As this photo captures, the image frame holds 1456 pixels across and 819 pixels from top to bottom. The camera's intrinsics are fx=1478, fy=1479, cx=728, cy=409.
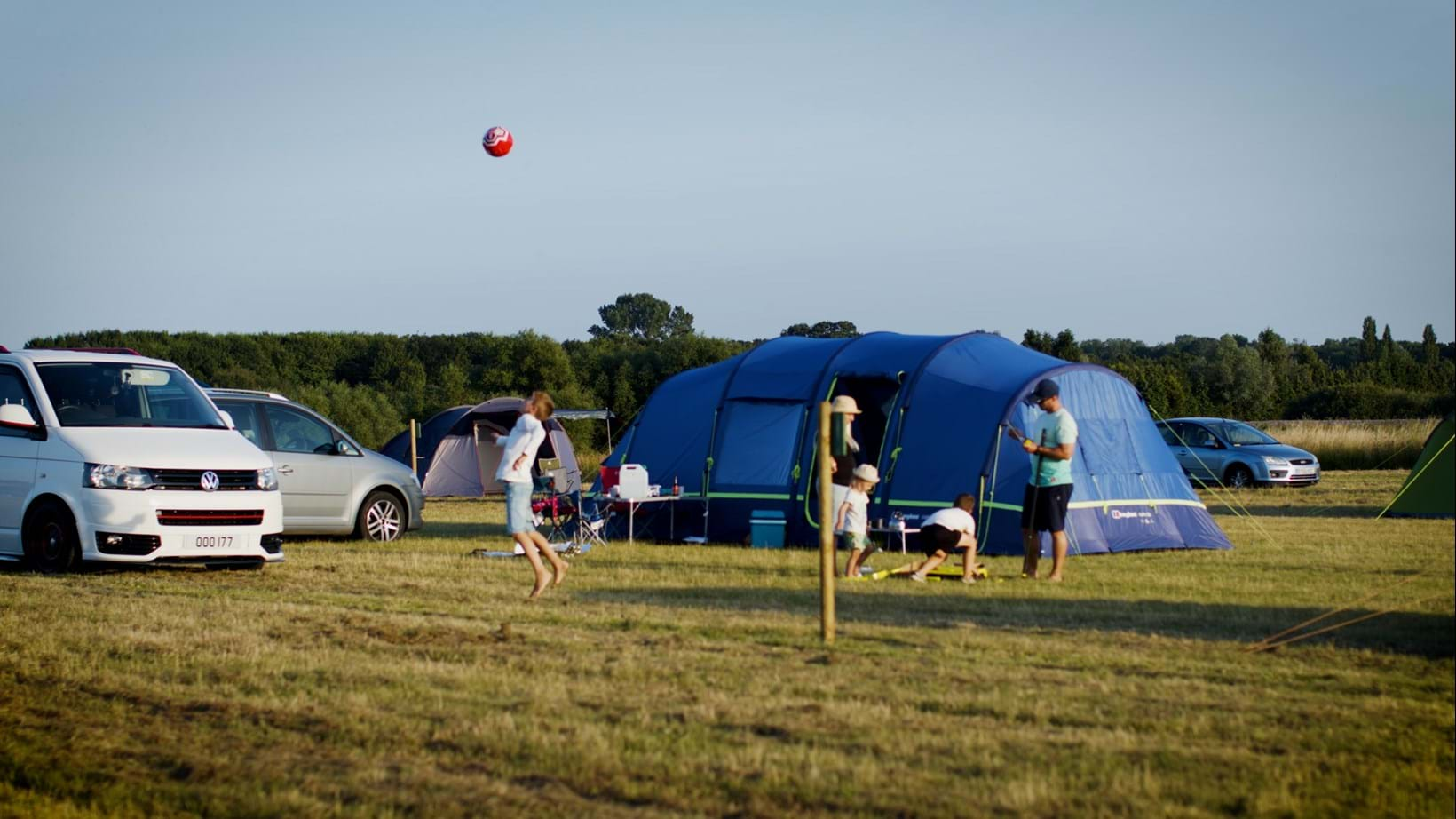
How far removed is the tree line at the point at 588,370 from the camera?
49969mm

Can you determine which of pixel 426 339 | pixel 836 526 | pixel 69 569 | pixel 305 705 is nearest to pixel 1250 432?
pixel 836 526

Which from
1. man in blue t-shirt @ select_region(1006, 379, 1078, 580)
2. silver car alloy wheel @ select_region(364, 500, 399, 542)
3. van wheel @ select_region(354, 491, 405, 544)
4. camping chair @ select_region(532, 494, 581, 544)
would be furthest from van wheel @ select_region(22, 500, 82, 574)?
man in blue t-shirt @ select_region(1006, 379, 1078, 580)

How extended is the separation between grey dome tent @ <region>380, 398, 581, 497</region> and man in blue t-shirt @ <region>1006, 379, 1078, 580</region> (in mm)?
17360

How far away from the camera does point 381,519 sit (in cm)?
1747

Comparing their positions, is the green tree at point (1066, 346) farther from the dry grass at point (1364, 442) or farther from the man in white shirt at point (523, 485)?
the man in white shirt at point (523, 485)

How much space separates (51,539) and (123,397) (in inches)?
58.0

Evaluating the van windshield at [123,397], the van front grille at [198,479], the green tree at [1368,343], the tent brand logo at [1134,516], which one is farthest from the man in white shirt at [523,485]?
the green tree at [1368,343]

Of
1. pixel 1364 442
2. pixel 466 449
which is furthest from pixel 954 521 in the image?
pixel 1364 442

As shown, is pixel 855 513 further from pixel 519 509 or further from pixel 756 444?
pixel 756 444

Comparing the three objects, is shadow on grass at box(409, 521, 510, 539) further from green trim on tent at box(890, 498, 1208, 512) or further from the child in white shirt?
the child in white shirt

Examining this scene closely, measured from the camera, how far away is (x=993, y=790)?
5473mm

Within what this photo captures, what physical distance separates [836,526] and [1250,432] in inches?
729

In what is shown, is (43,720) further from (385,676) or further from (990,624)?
(990,624)

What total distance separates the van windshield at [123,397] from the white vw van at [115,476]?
0.04ft
